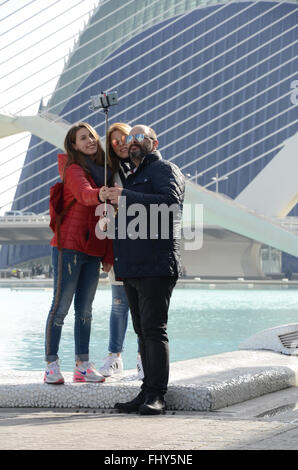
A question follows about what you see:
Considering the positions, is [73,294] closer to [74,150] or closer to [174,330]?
[74,150]

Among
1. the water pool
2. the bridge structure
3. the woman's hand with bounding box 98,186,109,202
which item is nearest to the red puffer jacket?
the woman's hand with bounding box 98,186,109,202

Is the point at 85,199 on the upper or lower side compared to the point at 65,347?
upper

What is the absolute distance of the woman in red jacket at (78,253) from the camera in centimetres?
361

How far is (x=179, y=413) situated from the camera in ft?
10.6

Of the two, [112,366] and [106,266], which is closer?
[106,266]

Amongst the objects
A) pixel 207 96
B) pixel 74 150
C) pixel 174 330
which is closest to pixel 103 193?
pixel 74 150

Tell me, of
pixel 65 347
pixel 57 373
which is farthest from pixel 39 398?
pixel 65 347

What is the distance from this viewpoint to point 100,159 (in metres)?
3.82

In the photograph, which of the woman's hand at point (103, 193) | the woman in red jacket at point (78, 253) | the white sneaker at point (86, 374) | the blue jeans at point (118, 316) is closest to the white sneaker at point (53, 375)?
the woman in red jacket at point (78, 253)

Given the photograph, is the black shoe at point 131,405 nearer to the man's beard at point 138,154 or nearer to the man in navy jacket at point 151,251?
the man in navy jacket at point 151,251

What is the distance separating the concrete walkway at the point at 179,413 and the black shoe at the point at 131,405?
0.13 ft

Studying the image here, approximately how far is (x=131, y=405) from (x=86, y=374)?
1.39ft

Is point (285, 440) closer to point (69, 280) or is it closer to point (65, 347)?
point (69, 280)
